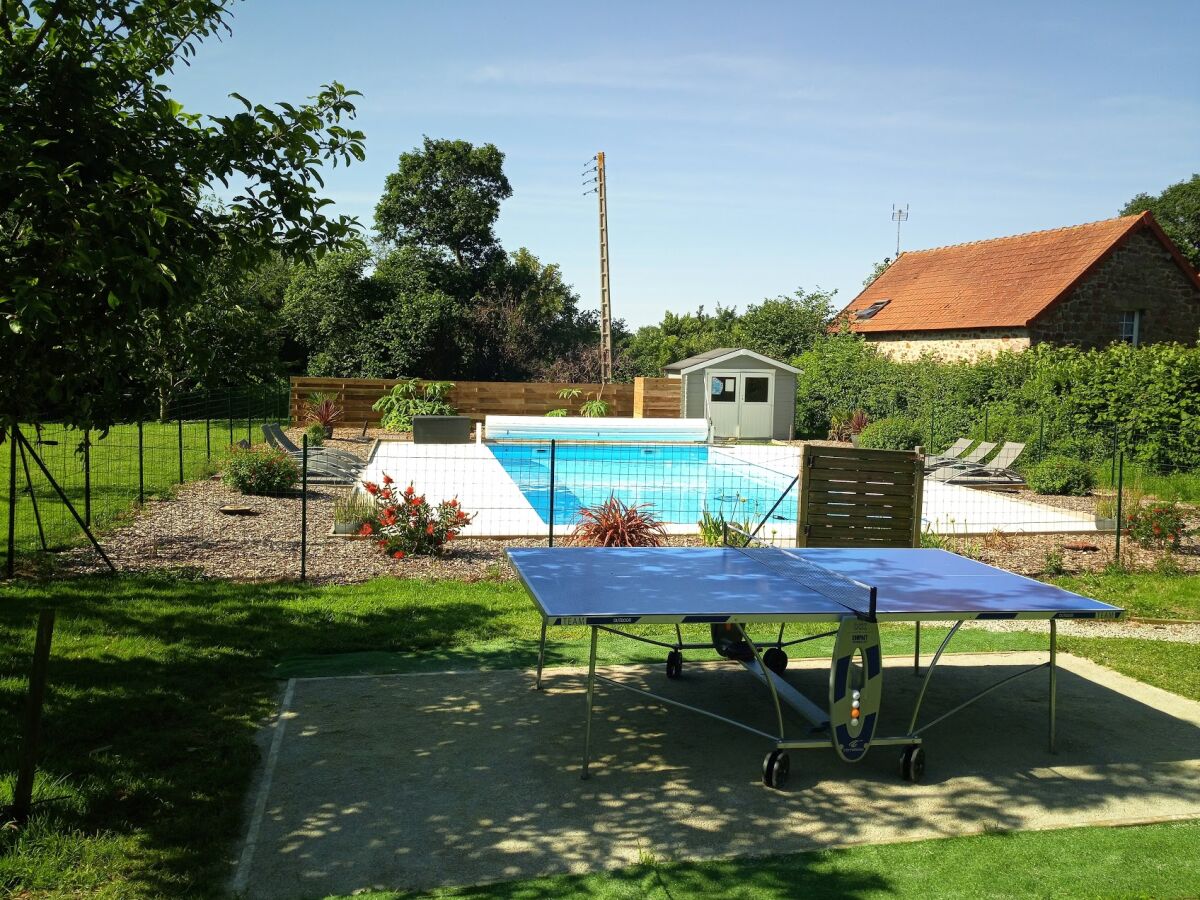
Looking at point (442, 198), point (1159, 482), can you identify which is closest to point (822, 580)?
point (1159, 482)

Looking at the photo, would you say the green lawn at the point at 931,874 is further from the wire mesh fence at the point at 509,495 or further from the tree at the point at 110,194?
the wire mesh fence at the point at 509,495

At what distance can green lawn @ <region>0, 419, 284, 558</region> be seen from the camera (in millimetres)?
12242

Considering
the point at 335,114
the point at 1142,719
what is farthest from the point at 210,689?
the point at 1142,719

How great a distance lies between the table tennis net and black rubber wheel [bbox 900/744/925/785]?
89 cm

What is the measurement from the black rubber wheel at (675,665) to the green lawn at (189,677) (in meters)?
0.60

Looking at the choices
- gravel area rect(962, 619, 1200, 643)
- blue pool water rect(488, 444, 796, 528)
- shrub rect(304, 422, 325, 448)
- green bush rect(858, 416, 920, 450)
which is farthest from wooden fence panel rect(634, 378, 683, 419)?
gravel area rect(962, 619, 1200, 643)

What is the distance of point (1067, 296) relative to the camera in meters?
27.6

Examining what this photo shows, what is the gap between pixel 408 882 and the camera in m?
4.57

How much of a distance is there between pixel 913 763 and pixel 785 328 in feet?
111

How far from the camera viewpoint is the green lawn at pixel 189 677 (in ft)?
15.3

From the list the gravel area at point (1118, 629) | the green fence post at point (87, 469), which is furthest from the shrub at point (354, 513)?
the gravel area at point (1118, 629)

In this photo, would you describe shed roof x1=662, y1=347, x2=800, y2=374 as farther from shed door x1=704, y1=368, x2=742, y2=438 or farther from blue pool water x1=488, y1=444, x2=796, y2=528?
blue pool water x1=488, y1=444, x2=796, y2=528

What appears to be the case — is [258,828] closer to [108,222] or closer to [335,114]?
[108,222]

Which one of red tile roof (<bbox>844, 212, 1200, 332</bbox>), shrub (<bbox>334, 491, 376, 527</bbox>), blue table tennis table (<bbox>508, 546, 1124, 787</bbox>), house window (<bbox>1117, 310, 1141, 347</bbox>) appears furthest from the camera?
house window (<bbox>1117, 310, 1141, 347</bbox>)
